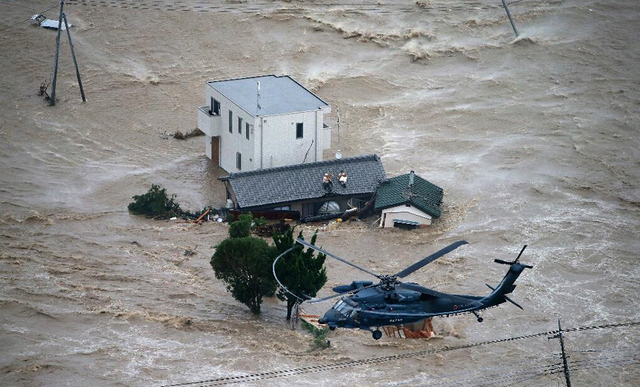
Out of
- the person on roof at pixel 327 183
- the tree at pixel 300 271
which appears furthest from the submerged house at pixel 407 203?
the tree at pixel 300 271

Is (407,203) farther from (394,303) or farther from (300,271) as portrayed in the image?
(394,303)

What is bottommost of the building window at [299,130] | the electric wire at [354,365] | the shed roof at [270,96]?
the electric wire at [354,365]

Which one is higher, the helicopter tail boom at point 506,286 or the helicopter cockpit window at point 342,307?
the helicopter tail boom at point 506,286

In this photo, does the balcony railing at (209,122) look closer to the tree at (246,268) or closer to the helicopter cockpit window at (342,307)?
the tree at (246,268)

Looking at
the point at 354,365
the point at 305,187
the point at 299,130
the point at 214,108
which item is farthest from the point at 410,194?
the point at 354,365

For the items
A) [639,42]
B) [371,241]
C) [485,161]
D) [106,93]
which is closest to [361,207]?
[371,241]

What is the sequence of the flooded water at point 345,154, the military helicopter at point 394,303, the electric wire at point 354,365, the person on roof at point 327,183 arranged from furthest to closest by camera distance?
→ the person on roof at point 327,183
the flooded water at point 345,154
the electric wire at point 354,365
the military helicopter at point 394,303

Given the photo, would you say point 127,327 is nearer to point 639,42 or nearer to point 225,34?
point 225,34

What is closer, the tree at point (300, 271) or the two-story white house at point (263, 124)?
the tree at point (300, 271)

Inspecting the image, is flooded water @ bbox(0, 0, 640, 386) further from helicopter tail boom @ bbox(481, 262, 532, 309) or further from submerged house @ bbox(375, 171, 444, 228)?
helicopter tail boom @ bbox(481, 262, 532, 309)
